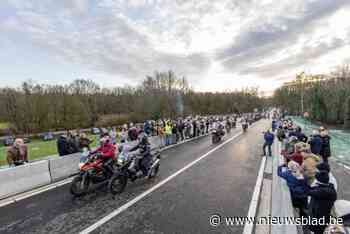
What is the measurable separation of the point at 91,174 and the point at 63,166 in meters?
3.05

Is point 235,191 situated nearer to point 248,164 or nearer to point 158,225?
point 158,225

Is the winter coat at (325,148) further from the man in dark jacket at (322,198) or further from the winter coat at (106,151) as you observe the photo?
the winter coat at (106,151)

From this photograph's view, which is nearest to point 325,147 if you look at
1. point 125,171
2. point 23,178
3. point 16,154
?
point 125,171

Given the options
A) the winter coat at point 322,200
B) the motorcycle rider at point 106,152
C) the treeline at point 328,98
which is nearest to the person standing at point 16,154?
the motorcycle rider at point 106,152

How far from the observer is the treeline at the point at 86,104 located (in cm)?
4031

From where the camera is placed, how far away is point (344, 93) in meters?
35.9

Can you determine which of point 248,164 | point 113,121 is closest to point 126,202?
point 248,164

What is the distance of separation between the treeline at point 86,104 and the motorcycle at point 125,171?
3888 cm

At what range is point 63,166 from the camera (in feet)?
28.3

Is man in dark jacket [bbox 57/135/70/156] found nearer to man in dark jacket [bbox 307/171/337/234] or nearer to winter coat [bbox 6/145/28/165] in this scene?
winter coat [bbox 6/145/28/165]

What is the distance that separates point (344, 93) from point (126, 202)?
4296cm

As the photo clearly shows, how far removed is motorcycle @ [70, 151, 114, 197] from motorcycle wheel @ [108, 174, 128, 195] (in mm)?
439

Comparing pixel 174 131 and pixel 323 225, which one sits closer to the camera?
pixel 323 225

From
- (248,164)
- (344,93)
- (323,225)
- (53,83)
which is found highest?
(53,83)
